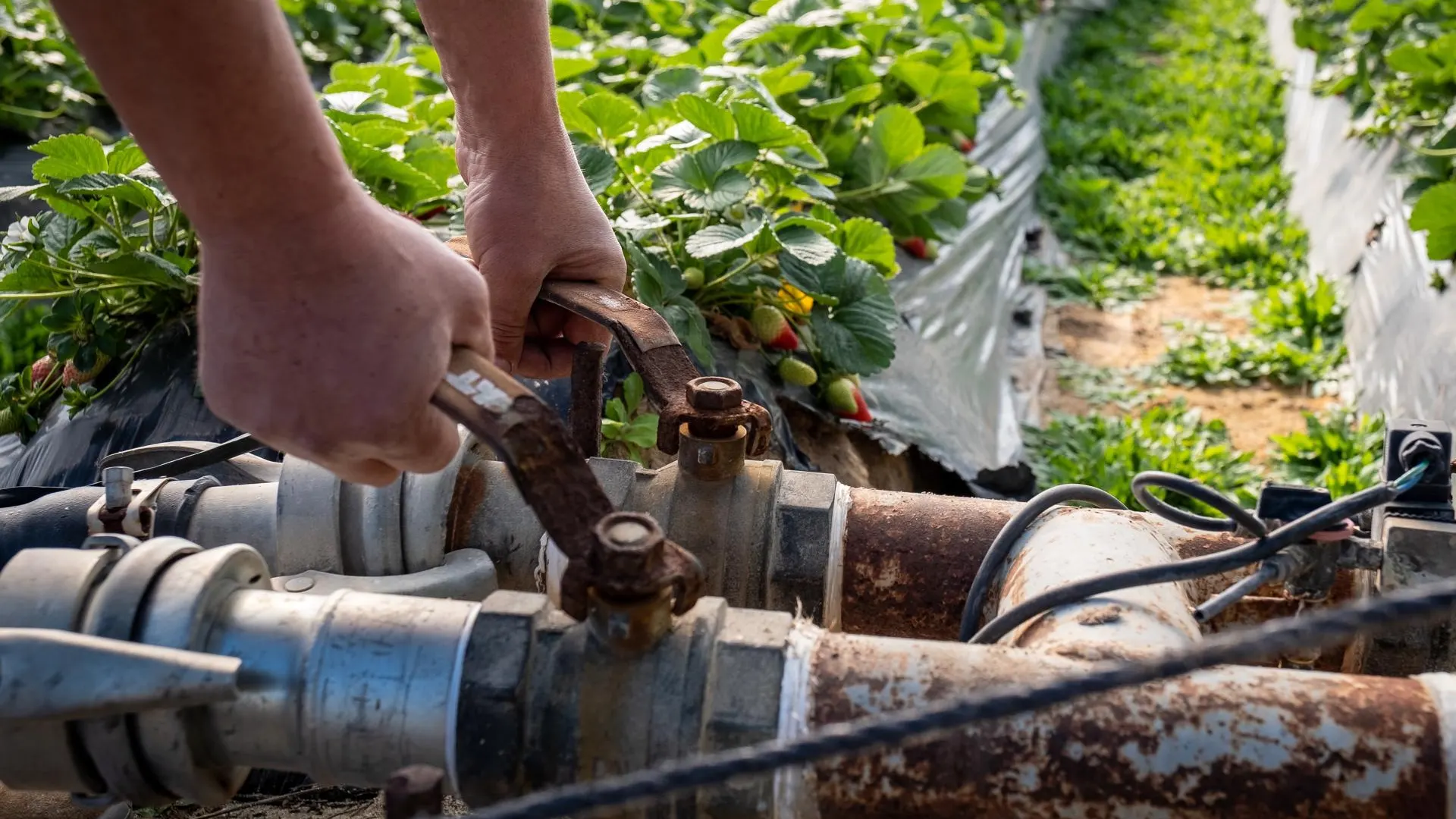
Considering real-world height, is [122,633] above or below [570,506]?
below

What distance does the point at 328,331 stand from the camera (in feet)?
3.19

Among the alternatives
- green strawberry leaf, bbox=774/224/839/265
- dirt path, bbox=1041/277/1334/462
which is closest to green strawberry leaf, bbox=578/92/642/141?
green strawberry leaf, bbox=774/224/839/265

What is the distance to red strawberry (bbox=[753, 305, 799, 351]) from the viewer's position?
2.39 metres

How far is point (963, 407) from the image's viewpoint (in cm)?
297

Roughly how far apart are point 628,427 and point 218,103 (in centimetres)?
119

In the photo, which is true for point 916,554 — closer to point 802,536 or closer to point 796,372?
point 802,536

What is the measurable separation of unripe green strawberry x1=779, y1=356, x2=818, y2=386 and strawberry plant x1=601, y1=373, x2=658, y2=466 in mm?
366

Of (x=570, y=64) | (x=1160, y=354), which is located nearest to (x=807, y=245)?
(x=570, y=64)

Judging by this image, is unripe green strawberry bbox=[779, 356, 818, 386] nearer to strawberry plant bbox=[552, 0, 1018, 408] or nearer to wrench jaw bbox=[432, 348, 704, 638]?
strawberry plant bbox=[552, 0, 1018, 408]

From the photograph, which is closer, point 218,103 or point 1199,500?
point 218,103

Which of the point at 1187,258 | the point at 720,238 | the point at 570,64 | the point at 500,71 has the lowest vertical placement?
the point at 1187,258

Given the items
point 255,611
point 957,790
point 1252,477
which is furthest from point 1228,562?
point 1252,477

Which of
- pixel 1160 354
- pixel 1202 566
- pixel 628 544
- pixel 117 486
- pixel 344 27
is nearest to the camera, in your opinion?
pixel 628 544

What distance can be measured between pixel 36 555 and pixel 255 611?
21cm
